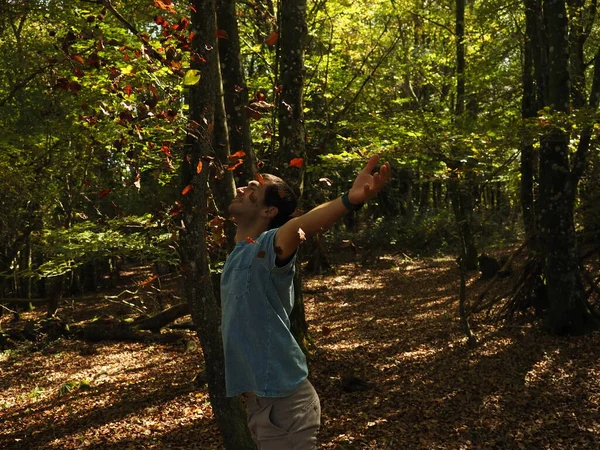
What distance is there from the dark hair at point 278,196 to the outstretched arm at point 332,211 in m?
0.38

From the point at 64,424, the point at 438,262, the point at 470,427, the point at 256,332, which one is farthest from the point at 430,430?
the point at 438,262

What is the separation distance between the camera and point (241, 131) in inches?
201

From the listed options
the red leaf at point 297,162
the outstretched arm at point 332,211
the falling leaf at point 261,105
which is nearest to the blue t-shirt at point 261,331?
the outstretched arm at point 332,211

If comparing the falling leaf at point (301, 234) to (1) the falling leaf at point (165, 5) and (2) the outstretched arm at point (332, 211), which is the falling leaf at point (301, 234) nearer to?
(2) the outstretched arm at point (332, 211)

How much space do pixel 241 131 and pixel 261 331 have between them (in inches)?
119

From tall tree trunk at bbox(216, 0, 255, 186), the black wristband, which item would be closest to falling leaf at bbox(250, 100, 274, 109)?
the black wristband

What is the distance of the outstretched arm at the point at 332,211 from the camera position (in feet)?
6.91

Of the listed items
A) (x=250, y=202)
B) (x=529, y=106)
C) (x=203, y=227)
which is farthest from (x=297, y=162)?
(x=529, y=106)

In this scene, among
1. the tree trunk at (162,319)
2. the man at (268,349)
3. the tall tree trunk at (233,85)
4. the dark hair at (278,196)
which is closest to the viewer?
the man at (268,349)

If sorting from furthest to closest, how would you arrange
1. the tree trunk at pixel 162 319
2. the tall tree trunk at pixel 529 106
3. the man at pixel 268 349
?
the tree trunk at pixel 162 319 < the tall tree trunk at pixel 529 106 < the man at pixel 268 349

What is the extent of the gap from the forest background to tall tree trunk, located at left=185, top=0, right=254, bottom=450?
1 centimetres

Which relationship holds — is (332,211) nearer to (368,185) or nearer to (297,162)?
(368,185)

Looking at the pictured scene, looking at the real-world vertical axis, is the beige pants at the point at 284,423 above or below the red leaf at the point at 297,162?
below

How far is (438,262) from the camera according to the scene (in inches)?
822
